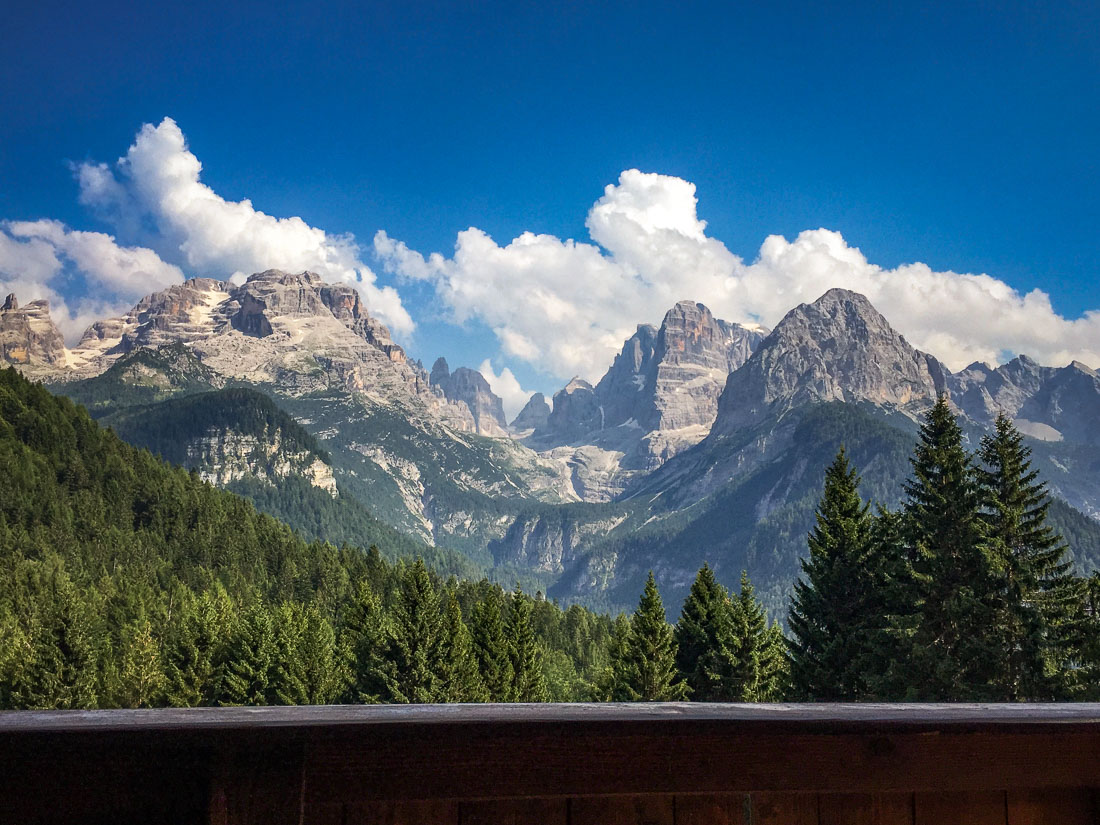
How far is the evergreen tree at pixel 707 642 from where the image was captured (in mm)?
41719

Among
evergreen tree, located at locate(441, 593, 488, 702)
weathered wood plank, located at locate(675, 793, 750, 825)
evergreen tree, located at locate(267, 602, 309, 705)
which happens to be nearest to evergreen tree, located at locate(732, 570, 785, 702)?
evergreen tree, located at locate(441, 593, 488, 702)

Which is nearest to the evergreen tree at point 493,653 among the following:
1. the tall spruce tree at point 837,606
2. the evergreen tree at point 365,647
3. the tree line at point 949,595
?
the evergreen tree at point 365,647

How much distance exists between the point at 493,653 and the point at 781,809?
53.0m

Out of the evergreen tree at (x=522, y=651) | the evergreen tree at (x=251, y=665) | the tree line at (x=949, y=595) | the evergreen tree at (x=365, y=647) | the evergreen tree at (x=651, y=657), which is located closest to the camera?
the tree line at (x=949, y=595)

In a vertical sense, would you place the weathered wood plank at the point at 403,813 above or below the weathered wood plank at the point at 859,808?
above

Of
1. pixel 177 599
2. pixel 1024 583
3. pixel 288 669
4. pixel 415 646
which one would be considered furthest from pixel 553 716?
pixel 177 599

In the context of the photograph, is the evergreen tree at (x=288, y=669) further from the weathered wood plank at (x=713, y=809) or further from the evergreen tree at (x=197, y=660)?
the weathered wood plank at (x=713, y=809)

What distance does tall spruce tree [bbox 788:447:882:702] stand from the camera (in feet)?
109

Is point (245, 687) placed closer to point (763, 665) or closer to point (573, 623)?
point (763, 665)

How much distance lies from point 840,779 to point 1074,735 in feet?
3.06

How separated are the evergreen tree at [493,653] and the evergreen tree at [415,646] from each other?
119 inches

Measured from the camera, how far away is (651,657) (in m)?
43.8

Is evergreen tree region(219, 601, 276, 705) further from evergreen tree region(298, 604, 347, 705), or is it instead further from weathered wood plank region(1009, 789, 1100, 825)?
weathered wood plank region(1009, 789, 1100, 825)

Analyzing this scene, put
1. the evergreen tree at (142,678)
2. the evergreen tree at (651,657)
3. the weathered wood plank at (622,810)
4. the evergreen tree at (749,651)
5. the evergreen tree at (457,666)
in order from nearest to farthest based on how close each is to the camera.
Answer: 1. the weathered wood plank at (622,810)
2. the evergreen tree at (749,651)
3. the evergreen tree at (651,657)
4. the evergreen tree at (457,666)
5. the evergreen tree at (142,678)
